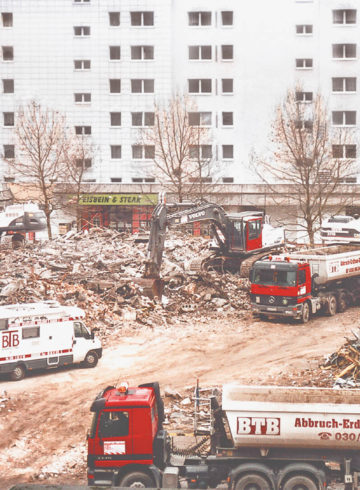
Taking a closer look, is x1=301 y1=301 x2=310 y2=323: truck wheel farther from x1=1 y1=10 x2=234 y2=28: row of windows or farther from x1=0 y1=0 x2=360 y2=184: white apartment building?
x1=1 y1=10 x2=234 y2=28: row of windows

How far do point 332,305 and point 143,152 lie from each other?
103 ft

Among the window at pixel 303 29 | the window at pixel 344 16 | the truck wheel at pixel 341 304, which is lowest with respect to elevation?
the truck wheel at pixel 341 304

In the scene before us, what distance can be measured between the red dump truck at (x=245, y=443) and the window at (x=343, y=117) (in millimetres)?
46555

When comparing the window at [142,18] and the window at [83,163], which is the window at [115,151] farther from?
the window at [142,18]

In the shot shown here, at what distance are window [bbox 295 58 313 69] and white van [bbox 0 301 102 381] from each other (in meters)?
40.1

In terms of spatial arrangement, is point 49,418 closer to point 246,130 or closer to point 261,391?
point 261,391

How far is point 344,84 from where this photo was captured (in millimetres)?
57406

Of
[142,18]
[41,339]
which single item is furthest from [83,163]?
[41,339]

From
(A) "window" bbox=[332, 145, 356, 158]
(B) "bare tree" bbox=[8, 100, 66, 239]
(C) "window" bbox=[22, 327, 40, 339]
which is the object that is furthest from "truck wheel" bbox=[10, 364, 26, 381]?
(B) "bare tree" bbox=[8, 100, 66, 239]

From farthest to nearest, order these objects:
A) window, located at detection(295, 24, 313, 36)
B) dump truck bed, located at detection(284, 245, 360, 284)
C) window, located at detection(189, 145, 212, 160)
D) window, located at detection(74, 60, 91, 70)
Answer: window, located at detection(74, 60, 91, 70) < window, located at detection(295, 24, 313, 36) < window, located at detection(189, 145, 212, 160) < dump truck bed, located at detection(284, 245, 360, 284)

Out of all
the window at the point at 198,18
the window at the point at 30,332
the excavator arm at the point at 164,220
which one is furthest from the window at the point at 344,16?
the window at the point at 30,332

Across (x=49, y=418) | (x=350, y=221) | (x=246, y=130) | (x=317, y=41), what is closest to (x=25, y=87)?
(x=246, y=130)

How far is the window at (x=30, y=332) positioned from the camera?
72.3ft

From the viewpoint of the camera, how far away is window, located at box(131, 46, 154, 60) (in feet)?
189
